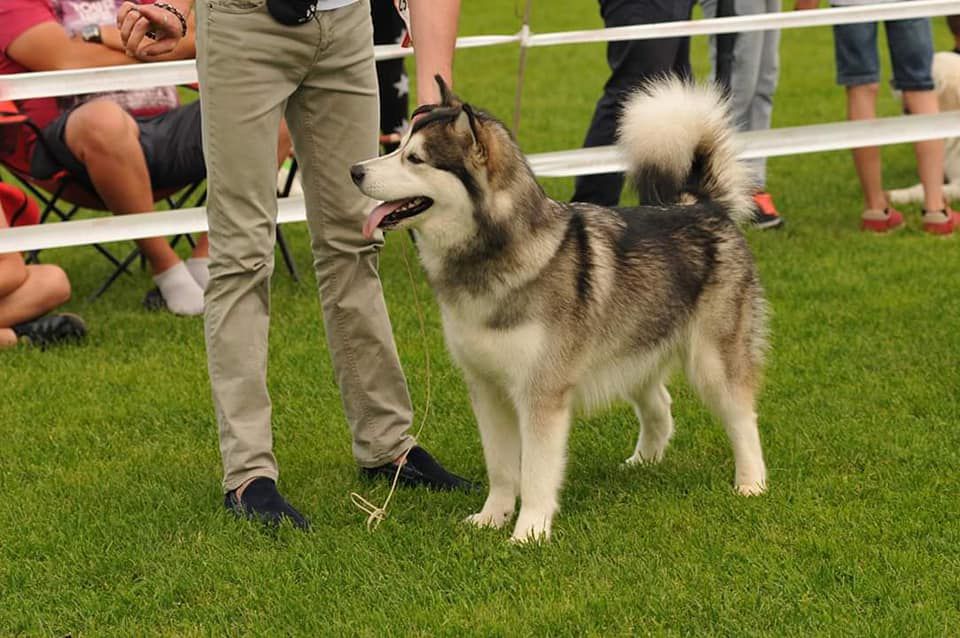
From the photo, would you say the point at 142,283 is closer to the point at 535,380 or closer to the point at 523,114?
the point at 535,380

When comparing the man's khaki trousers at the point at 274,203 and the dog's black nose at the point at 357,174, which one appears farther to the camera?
the man's khaki trousers at the point at 274,203

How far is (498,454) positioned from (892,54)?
4248 millimetres

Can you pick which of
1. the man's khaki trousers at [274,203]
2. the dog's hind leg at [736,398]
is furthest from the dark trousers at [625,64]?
the man's khaki trousers at [274,203]

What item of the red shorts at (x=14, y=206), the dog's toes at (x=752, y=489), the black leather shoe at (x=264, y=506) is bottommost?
the dog's toes at (x=752, y=489)

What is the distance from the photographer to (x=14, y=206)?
20.4ft

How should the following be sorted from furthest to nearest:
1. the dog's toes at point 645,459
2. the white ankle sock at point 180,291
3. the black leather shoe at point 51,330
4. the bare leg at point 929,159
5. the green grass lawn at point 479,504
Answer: the bare leg at point 929,159 → the white ankle sock at point 180,291 → the black leather shoe at point 51,330 → the dog's toes at point 645,459 → the green grass lawn at point 479,504

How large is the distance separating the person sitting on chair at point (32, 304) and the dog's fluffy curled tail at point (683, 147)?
9.13 ft

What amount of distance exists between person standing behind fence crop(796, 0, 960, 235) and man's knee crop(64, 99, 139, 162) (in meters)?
3.63

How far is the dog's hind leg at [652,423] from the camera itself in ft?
13.4

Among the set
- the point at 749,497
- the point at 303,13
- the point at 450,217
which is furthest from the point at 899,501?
the point at 303,13

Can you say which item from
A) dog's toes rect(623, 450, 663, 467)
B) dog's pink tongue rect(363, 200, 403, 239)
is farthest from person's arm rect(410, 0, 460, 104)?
dog's toes rect(623, 450, 663, 467)

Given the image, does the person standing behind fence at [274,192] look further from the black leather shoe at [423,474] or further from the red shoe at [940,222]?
the red shoe at [940,222]

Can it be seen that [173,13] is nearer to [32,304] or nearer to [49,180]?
[32,304]

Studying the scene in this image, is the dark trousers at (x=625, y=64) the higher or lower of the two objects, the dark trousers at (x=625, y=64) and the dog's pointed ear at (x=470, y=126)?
the lower
